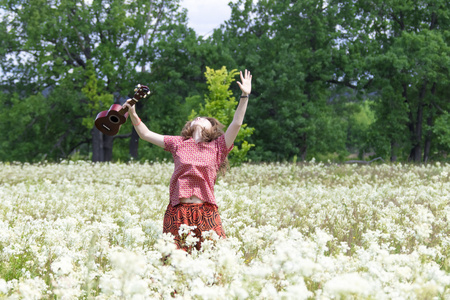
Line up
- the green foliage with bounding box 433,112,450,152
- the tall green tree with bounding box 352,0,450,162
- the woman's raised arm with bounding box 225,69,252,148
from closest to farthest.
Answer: the woman's raised arm with bounding box 225,69,252,148
the tall green tree with bounding box 352,0,450,162
the green foliage with bounding box 433,112,450,152

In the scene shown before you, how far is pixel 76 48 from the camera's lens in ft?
113

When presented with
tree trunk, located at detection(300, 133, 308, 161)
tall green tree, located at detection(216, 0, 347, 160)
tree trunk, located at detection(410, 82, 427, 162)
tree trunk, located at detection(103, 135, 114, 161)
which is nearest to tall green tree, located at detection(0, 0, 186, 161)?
tree trunk, located at detection(103, 135, 114, 161)

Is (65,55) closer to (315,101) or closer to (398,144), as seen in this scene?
(315,101)

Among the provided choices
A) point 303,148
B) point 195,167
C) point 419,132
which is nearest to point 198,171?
point 195,167

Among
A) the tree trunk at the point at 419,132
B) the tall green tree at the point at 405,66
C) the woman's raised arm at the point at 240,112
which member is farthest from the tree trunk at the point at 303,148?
the woman's raised arm at the point at 240,112

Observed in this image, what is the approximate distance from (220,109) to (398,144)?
17.6 m

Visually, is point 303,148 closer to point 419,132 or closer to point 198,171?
point 419,132

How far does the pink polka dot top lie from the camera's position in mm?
4852

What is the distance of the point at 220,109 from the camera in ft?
58.7

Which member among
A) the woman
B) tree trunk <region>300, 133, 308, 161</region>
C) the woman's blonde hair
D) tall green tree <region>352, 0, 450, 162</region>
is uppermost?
tall green tree <region>352, 0, 450, 162</region>

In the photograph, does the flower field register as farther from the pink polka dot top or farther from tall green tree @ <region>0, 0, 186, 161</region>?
tall green tree @ <region>0, 0, 186, 161</region>

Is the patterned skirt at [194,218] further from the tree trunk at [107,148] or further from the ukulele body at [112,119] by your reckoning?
the tree trunk at [107,148]

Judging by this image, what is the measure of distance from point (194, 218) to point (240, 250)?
22.6 inches

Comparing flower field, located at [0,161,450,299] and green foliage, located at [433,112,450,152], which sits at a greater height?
green foliage, located at [433,112,450,152]
